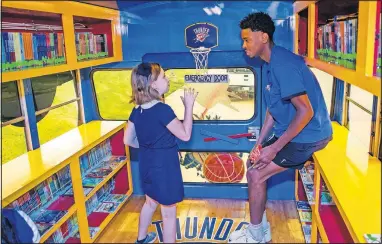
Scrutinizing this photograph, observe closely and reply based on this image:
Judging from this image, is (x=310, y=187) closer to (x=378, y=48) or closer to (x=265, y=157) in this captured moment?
(x=265, y=157)

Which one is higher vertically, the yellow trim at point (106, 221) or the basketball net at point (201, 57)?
the basketball net at point (201, 57)

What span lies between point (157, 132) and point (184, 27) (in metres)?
1.78

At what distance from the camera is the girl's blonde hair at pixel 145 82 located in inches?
Result: 111

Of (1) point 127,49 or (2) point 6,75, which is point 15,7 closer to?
(2) point 6,75

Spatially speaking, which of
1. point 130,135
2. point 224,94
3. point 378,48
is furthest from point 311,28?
point 130,135

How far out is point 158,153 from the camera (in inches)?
115

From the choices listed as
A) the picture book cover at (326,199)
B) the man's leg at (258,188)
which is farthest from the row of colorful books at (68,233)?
the picture book cover at (326,199)

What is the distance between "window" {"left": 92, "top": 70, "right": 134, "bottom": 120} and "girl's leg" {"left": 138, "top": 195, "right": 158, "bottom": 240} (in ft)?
5.17

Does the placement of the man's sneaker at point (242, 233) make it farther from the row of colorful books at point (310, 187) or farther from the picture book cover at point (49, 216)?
the picture book cover at point (49, 216)

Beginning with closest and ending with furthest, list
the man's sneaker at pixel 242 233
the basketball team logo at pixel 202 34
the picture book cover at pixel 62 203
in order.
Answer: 1. the picture book cover at pixel 62 203
2. the man's sneaker at pixel 242 233
3. the basketball team logo at pixel 202 34

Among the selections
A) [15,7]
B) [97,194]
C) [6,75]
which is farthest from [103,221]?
[15,7]

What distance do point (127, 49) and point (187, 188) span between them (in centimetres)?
183

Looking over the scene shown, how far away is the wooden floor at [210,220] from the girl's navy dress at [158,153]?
34.4 inches

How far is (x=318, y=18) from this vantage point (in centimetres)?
339
